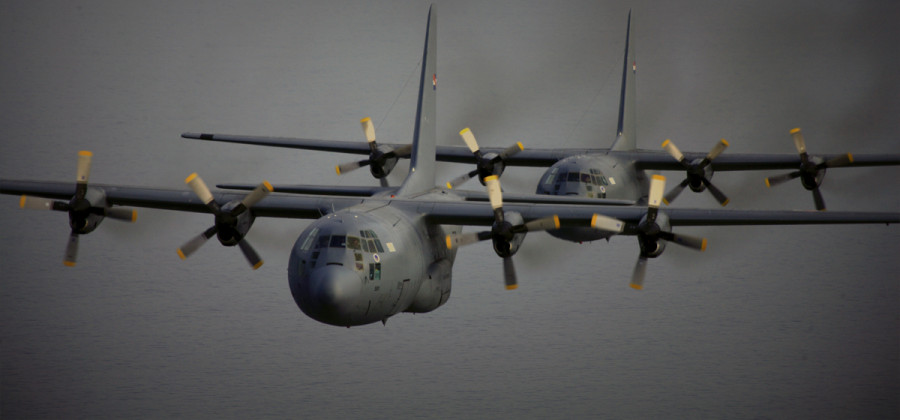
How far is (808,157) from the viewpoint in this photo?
42.9 meters

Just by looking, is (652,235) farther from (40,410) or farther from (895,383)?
(40,410)

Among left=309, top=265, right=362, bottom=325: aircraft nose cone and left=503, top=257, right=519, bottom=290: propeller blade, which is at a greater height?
left=503, top=257, right=519, bottom=290: propeller blade

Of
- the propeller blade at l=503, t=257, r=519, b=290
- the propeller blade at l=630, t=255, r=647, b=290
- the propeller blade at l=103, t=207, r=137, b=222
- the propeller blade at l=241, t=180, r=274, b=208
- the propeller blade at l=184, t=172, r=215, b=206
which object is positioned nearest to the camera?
the propeller blade at l=630, t=255, r=647, b=290

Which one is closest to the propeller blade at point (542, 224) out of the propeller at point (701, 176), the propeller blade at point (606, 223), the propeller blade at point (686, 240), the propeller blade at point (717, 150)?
the propeller blade at point (606, 223)

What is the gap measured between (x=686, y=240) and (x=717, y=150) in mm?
13460

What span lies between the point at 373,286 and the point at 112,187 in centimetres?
1091

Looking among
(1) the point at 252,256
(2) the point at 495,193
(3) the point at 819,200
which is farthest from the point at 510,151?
(1) the point at 252,256

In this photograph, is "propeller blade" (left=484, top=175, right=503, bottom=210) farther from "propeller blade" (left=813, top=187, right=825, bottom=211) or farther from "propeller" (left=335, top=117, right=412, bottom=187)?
"propeller blade" (left=813, top=187, right=825, bottom=211)

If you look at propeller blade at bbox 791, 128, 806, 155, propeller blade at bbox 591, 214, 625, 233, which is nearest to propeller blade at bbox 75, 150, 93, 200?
propeller blade at bbox 591, 214, 625, 233

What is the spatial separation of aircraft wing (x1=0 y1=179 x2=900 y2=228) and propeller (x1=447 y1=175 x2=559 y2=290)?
0.81 meters

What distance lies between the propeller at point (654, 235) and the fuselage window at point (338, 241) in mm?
8321

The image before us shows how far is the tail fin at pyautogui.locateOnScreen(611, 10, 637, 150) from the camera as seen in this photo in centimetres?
4744

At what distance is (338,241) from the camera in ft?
89.9

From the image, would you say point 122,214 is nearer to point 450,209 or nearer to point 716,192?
point 450,209
